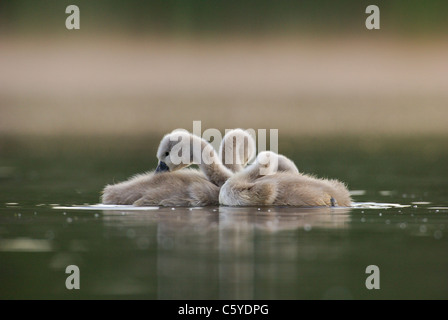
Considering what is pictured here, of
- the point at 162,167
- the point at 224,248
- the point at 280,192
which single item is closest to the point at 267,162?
the point at 280,192

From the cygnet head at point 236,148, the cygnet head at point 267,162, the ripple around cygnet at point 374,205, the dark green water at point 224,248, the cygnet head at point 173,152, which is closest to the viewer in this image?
the dark green water at point 224,248

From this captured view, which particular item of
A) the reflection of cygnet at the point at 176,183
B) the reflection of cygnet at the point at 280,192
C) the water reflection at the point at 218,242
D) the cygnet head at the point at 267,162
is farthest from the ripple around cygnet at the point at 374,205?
the reflection of cygnet at the point at 176,183

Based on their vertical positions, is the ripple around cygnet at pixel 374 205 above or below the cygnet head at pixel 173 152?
below

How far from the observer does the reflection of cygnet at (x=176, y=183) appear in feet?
38.1

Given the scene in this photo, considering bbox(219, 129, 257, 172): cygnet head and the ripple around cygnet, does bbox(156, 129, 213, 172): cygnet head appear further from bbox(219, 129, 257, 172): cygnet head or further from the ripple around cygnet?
the ripple around cygnet

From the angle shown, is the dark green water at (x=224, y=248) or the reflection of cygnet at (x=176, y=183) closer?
the dark green water at (x=224, y=248)

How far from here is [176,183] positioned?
11.7 metres

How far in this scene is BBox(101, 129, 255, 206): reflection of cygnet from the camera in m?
11.6

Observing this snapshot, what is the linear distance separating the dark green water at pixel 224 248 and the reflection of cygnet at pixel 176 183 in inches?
11.9

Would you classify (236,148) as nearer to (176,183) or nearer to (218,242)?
(176,183)

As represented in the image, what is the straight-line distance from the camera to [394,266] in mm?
8469

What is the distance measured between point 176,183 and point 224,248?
2754mm

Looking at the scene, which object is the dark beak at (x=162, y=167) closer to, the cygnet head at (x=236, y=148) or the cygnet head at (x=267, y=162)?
the cygnet head at (x=236, y=148)

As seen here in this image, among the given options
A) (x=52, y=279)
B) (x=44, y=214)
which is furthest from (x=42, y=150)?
(x=52, y=279)
